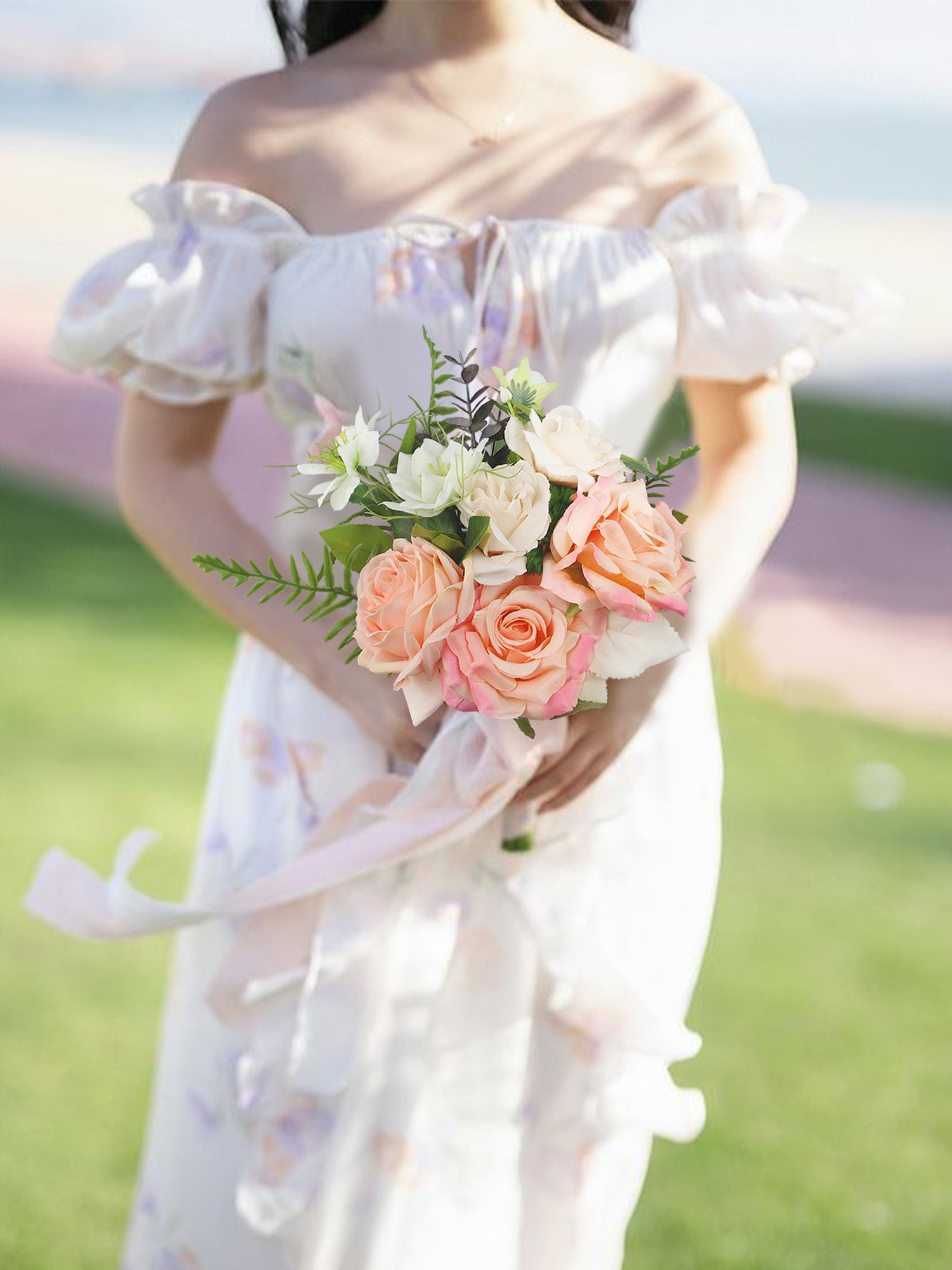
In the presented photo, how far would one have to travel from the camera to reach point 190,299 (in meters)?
1.70

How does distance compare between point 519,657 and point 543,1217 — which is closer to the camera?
point 519,657

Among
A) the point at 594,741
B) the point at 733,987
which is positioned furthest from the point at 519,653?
the point at 733,987

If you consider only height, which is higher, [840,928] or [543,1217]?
[543,1217]

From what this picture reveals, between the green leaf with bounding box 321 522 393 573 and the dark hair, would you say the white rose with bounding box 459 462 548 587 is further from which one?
the dark hair

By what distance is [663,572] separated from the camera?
1.31m

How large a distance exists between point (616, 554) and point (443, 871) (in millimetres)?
544

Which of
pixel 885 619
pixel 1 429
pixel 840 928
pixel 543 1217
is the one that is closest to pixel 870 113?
pixel 885 619

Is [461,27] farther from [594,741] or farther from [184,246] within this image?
[594,741]

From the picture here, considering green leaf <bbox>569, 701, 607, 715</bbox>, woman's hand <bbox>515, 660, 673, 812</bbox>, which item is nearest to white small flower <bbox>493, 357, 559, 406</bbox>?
green leaf <bbox>569, 701, 607, 715</bbox>

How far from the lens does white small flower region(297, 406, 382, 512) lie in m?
1.32

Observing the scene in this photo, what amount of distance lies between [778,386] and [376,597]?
686mm

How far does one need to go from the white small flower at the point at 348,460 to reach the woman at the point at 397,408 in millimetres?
337

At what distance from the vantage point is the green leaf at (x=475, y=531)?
4.24ft

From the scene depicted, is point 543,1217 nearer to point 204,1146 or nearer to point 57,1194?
point 204,1146
